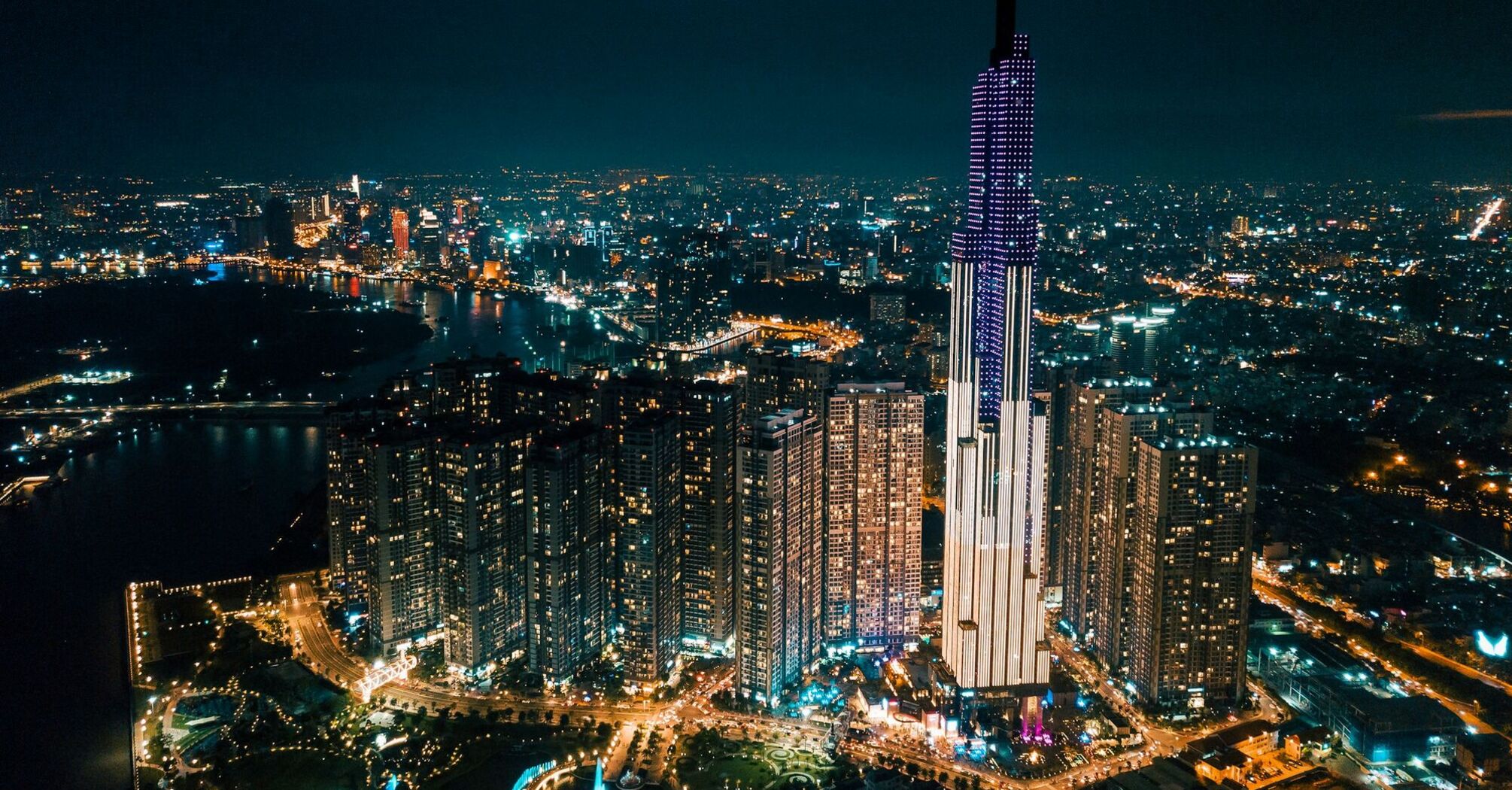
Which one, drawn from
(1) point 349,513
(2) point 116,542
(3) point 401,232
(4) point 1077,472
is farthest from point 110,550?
(3) point 401,232

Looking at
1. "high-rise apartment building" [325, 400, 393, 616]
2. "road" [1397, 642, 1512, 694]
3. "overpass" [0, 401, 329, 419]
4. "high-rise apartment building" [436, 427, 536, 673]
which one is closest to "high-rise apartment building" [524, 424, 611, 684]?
"high-rise apartment building" [436, 427, 536, 673]

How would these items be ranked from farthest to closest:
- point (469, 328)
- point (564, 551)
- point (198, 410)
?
point (469, 328)
point (198, 410)
point (564, 551)

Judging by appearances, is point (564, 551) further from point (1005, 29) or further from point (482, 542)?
point (1005, 29)

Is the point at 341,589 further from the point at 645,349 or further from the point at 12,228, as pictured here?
the point at 12,228

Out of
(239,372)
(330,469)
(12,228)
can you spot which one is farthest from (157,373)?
(330,469)

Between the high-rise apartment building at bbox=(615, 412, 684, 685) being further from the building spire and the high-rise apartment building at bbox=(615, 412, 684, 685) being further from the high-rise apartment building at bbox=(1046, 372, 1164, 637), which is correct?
the building spire
